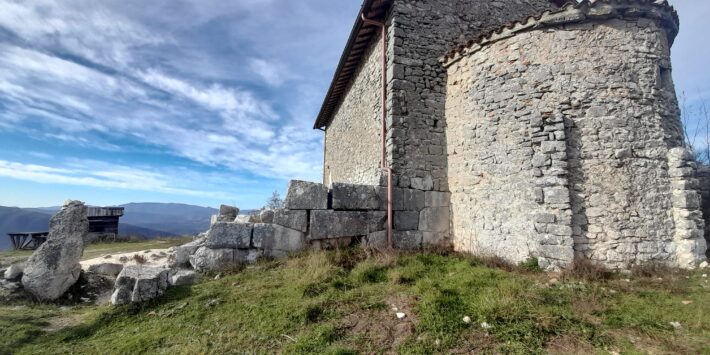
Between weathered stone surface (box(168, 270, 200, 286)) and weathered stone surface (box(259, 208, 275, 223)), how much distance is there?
153 centimetres

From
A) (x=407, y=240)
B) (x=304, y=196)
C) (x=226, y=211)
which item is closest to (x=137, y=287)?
(x=304, y=196)

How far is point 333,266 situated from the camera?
5395 mm

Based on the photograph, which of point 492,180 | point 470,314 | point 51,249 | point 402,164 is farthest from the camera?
point 402,164

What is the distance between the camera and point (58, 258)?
4922mm

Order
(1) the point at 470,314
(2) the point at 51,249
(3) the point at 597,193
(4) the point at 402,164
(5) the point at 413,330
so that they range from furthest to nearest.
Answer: (4) the point at 402,164, (3) the point at 597,193, (2) the point at 51,249, (1) the point at 470,314, (5) the point at 413,330

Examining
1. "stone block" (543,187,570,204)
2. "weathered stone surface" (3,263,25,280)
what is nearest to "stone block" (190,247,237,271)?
"weathered stone surface" (3,263,25,280)

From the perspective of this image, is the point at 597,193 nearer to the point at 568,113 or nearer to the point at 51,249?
the point at 568,113

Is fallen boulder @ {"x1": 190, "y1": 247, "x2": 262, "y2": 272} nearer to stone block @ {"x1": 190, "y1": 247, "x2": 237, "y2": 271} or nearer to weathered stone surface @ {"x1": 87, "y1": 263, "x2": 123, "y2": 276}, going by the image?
stone block @ {"x1": 190, "y1": 247, "x2": 237, "y2": 271}

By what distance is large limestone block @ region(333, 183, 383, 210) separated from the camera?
6.59 meters

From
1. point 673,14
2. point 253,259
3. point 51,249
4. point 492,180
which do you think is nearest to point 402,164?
point 492,180

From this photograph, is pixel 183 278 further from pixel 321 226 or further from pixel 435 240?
pixel 435 240

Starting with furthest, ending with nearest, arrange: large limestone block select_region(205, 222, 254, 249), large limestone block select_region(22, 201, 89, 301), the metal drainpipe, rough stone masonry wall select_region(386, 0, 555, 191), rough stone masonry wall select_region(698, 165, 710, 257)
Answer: rough stone masonry wall select_region(386, 0, 555, 191) → the metal drainpipe → rough stone masonry wall select_region(698, 165, 710, 257) → large limestone block select_region(205, 222, 254, 249) → large limestone block select_region(22, 201, 89, 301)

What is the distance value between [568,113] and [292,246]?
577 cm

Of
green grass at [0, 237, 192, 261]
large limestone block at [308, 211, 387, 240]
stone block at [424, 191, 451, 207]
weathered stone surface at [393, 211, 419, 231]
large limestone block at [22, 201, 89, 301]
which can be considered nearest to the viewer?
large limestone block at [22, 201, 89, 301]
